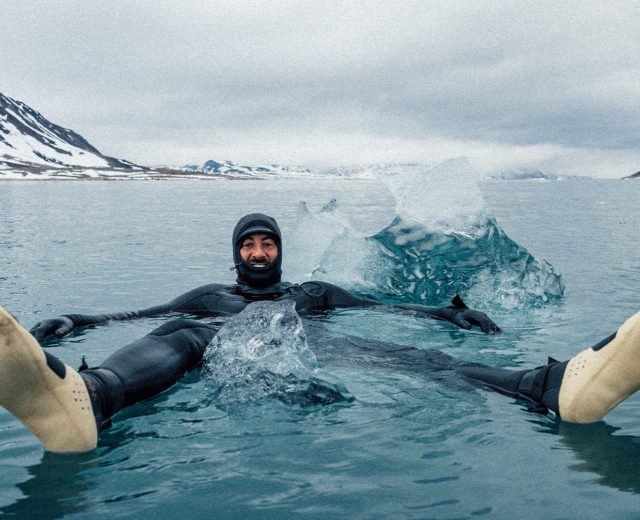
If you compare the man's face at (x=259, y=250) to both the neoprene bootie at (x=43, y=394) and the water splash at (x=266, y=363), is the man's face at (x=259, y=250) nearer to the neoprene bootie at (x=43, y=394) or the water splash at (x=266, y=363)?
the water splash at (x=266, y=363)

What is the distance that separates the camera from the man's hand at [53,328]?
280 inches

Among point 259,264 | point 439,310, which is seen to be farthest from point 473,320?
point 259,264

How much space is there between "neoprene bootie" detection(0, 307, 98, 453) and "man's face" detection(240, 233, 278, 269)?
13.8 feet

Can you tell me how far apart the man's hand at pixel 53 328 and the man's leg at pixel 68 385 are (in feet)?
8.29

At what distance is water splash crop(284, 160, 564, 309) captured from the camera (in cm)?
1096

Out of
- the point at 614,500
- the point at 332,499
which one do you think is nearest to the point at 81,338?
the point at 332,499

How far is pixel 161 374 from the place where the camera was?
512 cm

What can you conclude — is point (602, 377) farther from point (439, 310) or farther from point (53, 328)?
point (53, 328)

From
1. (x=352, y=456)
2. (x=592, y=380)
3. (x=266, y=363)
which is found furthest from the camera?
(x=266, y=363)

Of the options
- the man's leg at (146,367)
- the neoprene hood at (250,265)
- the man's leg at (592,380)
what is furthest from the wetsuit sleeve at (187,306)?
the man's leg at (592,380)

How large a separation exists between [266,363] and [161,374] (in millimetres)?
1061

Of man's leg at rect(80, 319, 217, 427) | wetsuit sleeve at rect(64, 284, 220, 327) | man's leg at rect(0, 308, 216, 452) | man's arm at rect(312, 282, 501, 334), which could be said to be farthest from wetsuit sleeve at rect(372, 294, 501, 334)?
man's leg at rect(0, 308, 216, 452)

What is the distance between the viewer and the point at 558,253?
17.5 metres

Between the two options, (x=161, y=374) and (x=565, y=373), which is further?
(x=161, y=374)
